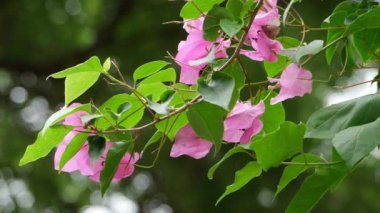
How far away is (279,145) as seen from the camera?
50 cm

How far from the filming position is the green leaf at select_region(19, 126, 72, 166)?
1.59 feet

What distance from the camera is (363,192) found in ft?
9.87

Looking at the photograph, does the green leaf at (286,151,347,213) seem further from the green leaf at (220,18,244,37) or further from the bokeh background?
the bokeh background

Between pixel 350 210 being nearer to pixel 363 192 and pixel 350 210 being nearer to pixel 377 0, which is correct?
pixel 363 192

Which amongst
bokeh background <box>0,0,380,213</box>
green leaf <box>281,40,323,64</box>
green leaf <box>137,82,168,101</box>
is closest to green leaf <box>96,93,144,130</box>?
green leaf <box>137,82,168,101</box>

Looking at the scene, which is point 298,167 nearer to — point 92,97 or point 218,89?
point 218,89

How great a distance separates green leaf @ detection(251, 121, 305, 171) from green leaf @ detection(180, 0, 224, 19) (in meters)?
0.10

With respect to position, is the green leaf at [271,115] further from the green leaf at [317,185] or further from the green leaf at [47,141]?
the green leaf at [47,141]

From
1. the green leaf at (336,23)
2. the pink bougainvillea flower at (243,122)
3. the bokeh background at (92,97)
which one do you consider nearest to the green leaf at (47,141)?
the pink bougainvillea flower at (243,122)

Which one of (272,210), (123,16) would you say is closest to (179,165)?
(272,210)

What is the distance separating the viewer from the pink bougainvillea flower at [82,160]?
481 millimetres

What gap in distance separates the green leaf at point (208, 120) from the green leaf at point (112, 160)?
0.19 ft

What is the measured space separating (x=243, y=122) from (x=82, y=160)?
0.39 ft

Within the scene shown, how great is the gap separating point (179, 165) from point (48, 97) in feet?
2.07
